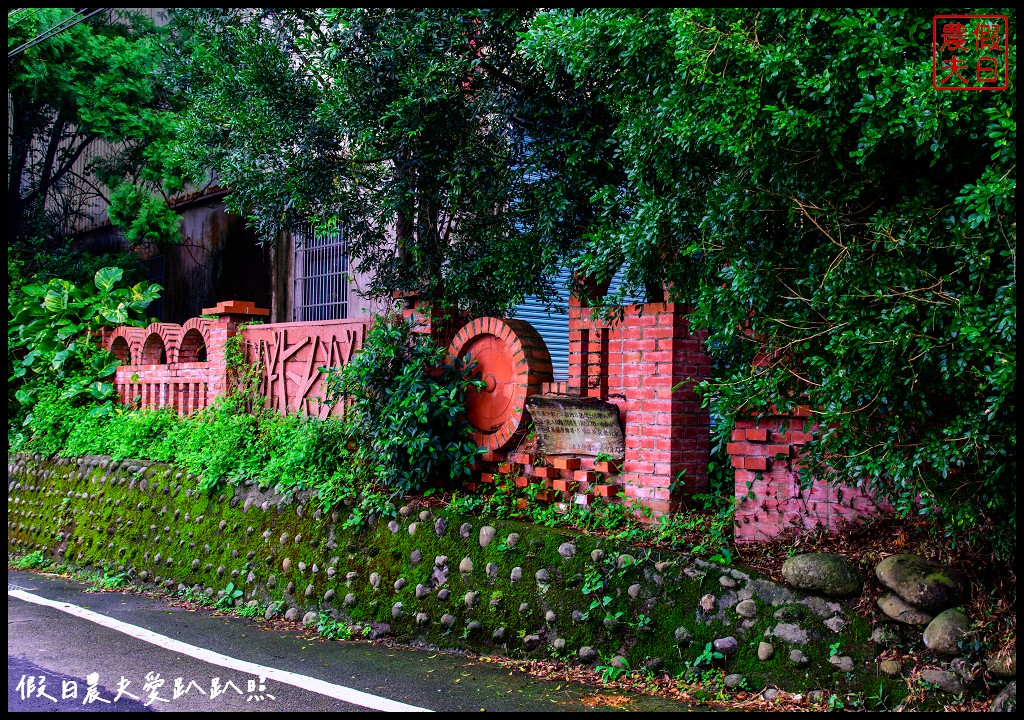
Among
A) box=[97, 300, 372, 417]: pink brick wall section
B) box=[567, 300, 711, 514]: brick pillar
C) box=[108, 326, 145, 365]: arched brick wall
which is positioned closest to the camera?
box=[567, 300, 711, 514]: brick pillar

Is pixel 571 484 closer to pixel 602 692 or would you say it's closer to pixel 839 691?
pixel 602 692

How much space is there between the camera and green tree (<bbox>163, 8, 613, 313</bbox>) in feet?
24.7

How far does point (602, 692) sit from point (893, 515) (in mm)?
2128

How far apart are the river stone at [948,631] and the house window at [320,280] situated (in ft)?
32.7

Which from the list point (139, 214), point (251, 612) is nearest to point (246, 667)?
point (251, 612)

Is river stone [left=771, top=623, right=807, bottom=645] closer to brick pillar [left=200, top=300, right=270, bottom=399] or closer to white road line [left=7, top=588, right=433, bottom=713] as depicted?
white road line [left=7, top=588, right=433, bottom=713]

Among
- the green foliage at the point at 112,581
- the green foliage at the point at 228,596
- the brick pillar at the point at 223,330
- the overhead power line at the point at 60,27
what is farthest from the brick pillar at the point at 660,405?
the green foliage at the point at 112,581

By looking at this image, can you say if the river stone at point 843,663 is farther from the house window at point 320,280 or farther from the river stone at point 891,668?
the house window at point 320,280

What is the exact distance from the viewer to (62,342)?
13125 millimetres

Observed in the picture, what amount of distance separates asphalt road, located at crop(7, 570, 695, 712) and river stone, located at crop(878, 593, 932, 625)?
1.31 metres

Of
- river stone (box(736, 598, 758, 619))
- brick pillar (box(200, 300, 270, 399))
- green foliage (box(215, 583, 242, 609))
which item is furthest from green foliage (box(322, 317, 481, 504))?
brick pillar (box(200, 300, 270, 399))

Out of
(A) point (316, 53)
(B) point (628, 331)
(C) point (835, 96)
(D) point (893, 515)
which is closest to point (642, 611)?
(D) point (893, 515)

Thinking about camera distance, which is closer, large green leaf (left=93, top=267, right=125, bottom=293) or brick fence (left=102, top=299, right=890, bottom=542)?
brick fence (left=102, top=299, right=890, bottom=542)

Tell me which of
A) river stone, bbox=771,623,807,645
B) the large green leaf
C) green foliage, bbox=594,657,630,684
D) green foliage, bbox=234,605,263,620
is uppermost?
the large green leaf
